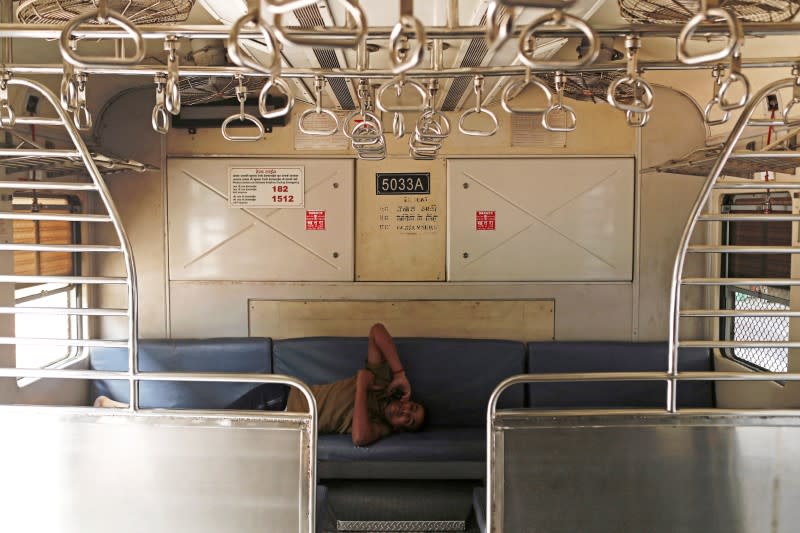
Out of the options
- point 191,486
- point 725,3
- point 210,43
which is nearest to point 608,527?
point 191,486

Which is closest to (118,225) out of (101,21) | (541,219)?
(101,21)

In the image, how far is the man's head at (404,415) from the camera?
4.73m

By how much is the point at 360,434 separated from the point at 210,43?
292cm

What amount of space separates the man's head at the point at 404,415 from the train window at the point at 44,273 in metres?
2.41

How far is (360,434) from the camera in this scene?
443 centimetres

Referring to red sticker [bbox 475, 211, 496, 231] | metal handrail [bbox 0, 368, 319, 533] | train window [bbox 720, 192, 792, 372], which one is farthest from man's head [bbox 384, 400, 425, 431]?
metal handrail [bbox 0, 368, 319, 533]

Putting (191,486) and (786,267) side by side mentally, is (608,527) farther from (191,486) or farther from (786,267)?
(786,267)

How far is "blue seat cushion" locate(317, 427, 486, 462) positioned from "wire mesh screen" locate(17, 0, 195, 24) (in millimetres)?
2975

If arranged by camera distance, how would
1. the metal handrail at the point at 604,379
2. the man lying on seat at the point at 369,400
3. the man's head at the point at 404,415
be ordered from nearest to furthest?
1. the metal handrail at the point at 604,379
2. the man lying on seat at the point at 369,400
3. the man's head at the point at 404,415

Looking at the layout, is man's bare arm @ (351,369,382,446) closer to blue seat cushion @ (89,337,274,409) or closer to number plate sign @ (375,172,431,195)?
blue seat cushion @ (89,337,274,409)

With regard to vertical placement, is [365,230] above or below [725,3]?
below

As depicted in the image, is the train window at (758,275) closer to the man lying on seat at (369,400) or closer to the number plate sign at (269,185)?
the man lying on seat at (369,400)

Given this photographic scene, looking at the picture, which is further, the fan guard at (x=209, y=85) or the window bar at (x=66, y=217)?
the fan guard at (x=209, y=85)

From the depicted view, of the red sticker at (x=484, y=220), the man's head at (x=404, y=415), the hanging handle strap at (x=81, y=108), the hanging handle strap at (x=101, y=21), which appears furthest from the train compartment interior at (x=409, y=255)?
the hanging handle strap at (x=101, y=21)
